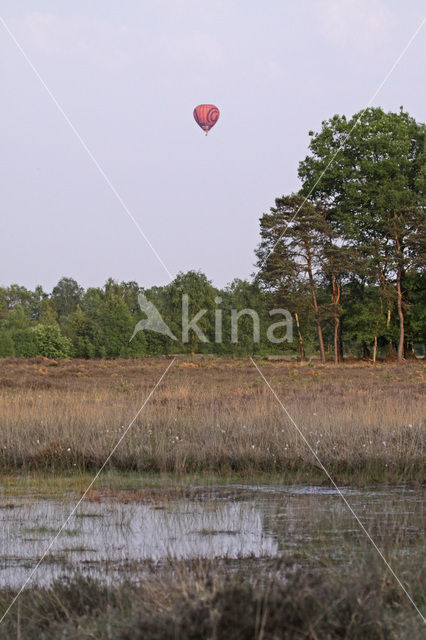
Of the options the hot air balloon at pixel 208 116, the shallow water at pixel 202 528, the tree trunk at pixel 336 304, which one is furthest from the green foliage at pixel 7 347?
the shallow water at pixel 202 528

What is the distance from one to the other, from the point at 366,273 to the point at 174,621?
4805 centimetres

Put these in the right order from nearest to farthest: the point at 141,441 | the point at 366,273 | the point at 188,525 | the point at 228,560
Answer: the point at 228,560, the point at 188,525, the point at 141,441, the point at 366,273

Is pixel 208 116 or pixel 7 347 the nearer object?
pixel 208 116

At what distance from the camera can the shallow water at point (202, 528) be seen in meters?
7.01

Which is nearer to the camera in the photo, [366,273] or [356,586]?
[356,586]

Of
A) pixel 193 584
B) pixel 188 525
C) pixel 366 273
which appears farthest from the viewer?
Result: pixel 366 273

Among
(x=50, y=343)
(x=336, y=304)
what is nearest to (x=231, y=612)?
(x=336, y=304)

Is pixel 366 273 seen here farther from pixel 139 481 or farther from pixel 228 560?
pixel 228 560

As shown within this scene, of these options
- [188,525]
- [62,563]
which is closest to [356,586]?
[62,563]

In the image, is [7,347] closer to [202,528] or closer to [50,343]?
[50,343]

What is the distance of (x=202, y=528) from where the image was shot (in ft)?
27.1

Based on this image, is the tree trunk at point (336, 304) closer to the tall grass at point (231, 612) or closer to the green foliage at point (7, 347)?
the green foliage at point (7, 347)

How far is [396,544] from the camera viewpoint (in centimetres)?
696

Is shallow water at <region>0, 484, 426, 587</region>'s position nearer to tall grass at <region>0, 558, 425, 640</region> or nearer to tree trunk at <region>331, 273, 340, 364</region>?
tall grass at <region>0, 558, 425, 640</region>
